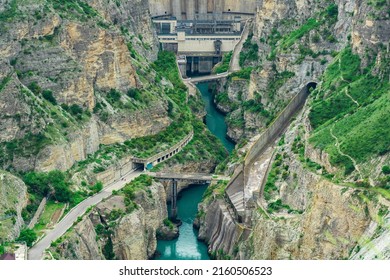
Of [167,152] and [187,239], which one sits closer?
[187,239]

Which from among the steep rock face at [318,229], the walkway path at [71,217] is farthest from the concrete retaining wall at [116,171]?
the steep rock face at [318,229]

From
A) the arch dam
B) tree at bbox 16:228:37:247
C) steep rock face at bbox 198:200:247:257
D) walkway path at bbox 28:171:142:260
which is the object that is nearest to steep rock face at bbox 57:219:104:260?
walkway path at bbox 28:171:142:260

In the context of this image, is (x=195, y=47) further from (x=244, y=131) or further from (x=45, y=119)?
(x=45, y=119)

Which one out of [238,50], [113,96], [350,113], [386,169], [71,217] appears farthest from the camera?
[238,50]

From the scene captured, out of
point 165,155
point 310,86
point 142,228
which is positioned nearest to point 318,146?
point 142,228

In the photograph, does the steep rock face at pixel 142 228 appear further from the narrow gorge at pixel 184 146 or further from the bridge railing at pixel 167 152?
the bridge railing at pixel 167 152

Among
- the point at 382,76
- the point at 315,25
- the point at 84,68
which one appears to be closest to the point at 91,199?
the point at 84,68

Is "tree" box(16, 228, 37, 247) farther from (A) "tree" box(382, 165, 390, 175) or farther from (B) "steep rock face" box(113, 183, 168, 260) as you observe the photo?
(A) "tree" box(382, 165, 390, 175)

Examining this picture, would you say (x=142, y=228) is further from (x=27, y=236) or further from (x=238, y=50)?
(x=238, y=50)

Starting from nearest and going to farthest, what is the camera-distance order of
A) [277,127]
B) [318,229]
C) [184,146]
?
1. [318,229]
2. [277,127]
3. [184,146]
